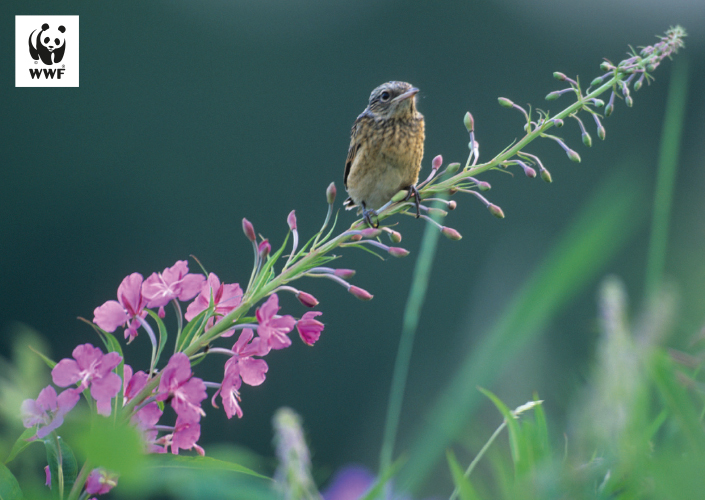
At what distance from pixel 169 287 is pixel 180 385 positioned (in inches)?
9.2

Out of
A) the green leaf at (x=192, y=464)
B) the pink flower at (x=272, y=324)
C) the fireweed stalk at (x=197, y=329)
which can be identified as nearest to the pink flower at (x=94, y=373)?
the fireweed stalk at (x=197, y=329)

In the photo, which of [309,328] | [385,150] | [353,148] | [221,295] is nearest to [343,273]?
[309,328]

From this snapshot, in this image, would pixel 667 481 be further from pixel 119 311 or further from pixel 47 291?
pixel 47 291

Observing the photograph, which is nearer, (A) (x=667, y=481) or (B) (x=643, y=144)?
(A) (x=667, y=481)

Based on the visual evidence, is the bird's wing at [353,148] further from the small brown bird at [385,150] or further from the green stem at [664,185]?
the green stem at [664,185]

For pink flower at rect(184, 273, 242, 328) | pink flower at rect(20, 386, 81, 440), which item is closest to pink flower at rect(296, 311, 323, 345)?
pink flower at rect(184, 273, 242, 328)

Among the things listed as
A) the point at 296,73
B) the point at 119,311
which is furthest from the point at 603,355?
the point at 296,73

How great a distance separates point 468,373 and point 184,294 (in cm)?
76

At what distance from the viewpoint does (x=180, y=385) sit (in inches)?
38.4

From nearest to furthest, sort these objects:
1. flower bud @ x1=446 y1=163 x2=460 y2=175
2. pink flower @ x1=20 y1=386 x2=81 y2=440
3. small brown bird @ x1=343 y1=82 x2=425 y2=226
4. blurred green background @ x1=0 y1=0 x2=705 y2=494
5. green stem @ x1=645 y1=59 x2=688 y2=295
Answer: green stem @ x1=645 y1=59 x2=688 y2=295 → pink flower @ x1=20 y1=386 x2=81 y2=440 → flower bud @ x1=446 y1=163 x2=460 y2=175 → small brown bird @ x1=343 y1=82 x2=425 y2=226 → blurred green background @ x1=0 y1=0 x2=705 y2=494

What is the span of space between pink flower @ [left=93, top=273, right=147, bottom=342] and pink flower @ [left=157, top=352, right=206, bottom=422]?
0.19 meters

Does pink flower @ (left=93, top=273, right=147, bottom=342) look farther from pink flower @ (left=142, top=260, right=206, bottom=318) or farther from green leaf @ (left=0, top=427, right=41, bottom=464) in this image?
green leaf @ (left=0, top=427, right=41, bottom=464)

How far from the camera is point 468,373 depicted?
510 mm

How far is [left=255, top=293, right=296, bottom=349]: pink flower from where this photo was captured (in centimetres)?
106
